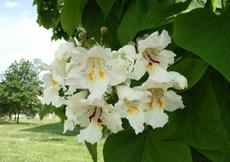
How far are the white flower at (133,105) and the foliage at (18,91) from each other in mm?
38054

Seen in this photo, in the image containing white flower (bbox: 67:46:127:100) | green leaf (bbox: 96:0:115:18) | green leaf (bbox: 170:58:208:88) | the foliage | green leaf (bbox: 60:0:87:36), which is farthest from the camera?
the foliage

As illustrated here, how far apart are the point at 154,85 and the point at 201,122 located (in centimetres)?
18

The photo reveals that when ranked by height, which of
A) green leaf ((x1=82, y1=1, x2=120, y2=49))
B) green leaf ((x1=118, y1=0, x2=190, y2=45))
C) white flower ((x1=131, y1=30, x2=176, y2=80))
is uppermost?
green leaf ((x1=82, y1=1, x2=120, y2=49))

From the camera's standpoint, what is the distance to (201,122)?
3.51ft

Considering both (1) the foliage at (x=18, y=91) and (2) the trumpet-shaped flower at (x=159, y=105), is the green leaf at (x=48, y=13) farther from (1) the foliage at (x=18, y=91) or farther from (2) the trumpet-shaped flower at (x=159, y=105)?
(1) the foliage at (x=18, y=91)

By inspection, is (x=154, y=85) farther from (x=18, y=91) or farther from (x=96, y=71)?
(x=18, y=91)

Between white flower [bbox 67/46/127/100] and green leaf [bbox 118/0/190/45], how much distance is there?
0.21 meters

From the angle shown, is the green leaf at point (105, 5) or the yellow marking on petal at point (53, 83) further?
the green leaf at point (105, 5)

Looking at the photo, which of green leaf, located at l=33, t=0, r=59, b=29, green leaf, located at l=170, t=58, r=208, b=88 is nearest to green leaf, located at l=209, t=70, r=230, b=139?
green leaf, located at l=170, t=58, r=208, b=88

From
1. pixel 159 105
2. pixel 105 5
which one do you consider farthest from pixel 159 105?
pixel 105 5

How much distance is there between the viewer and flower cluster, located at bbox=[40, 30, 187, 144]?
932 mm

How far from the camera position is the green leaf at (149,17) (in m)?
1.13

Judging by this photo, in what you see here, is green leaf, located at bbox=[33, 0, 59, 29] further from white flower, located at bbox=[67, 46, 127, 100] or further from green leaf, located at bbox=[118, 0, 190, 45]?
white flower, located at bbox=[67, 46, 127, 100]

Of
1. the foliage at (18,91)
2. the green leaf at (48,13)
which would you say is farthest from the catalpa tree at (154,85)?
the foliage at (18,91)
